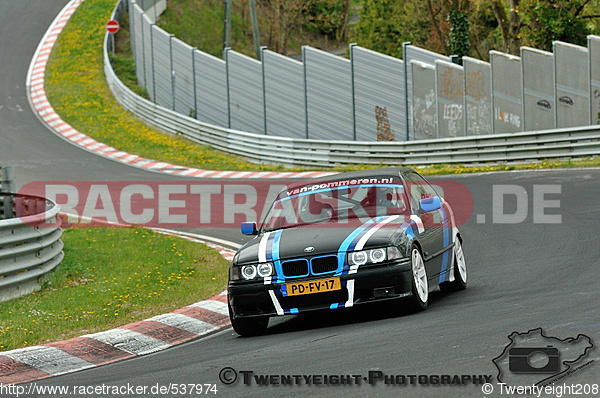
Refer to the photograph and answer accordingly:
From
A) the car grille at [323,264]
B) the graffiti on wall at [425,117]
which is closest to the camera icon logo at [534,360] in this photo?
the car grille at [323,264]

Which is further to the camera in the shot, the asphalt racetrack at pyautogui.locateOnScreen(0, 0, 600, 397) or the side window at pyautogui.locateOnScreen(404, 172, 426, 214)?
the side window at pyautogui.locateOnScreen(404, 172, 426, 214)

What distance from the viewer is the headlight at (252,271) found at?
913cm

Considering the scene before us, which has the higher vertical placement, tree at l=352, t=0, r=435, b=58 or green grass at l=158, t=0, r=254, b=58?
green grass at l=158, t=0, r=254, b=58

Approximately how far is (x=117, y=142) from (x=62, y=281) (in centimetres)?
2582

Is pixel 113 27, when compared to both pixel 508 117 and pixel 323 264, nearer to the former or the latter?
pixel 508 117

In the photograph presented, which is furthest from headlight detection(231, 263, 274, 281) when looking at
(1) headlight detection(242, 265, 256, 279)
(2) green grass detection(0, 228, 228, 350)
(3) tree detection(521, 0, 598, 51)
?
(3) tree detection(521, 0, 598, 51)

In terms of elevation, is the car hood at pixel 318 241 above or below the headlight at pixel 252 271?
above

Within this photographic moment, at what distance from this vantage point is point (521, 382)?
591cm

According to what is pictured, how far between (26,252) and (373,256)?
540cm

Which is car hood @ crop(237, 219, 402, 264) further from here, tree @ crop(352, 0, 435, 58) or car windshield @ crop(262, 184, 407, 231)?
tree @ crop(352, 0, 435, 58)

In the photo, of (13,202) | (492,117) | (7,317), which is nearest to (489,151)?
(492,117)

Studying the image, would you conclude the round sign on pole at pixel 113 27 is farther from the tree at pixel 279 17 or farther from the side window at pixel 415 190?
the side window at pixel 415 190

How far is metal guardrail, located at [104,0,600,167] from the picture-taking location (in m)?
24.3

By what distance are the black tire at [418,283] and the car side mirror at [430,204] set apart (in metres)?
0.60
